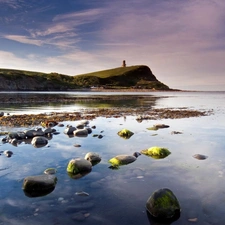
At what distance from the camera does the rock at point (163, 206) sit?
6852 millimetres

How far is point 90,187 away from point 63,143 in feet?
22.4

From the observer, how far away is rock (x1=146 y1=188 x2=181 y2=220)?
685 centimetres

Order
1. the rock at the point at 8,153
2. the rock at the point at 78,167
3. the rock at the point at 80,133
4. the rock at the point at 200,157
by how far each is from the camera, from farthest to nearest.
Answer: the rock at the point at 80,133 < the rock at the point at 8,153 < the rock at the point at 200,157 < the rock at the point at 78,167

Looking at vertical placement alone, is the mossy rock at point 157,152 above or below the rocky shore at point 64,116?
above

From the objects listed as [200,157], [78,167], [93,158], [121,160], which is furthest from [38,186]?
[200,157]

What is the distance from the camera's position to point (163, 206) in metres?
6.95

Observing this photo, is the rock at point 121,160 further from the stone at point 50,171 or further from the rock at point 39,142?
the rock at point 39,142

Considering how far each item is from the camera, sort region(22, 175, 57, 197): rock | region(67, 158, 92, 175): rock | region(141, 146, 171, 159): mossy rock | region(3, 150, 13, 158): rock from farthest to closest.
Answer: region(141, 146, 171, 159): mossy rock
region(3, 150, 13, 158): rock
region(67, 158, 92, 175): rock
region(22, 175, 57, 197): rock

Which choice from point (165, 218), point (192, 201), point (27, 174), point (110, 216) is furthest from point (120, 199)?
point (27, 174)

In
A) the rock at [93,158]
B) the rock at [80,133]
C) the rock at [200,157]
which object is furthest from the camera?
the rock at [80,133]

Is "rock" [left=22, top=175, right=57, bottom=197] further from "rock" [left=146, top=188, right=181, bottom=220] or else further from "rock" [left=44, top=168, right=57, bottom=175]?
"rock" [left=146, top=188, right=181, bottom=220]

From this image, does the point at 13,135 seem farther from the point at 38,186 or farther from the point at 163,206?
the point at 163,206

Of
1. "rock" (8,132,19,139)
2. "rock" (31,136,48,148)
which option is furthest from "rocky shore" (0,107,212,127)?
"rock" (31,136,48,148)

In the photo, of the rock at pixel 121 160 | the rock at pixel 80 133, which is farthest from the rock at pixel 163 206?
the rock at pixel 80 133
